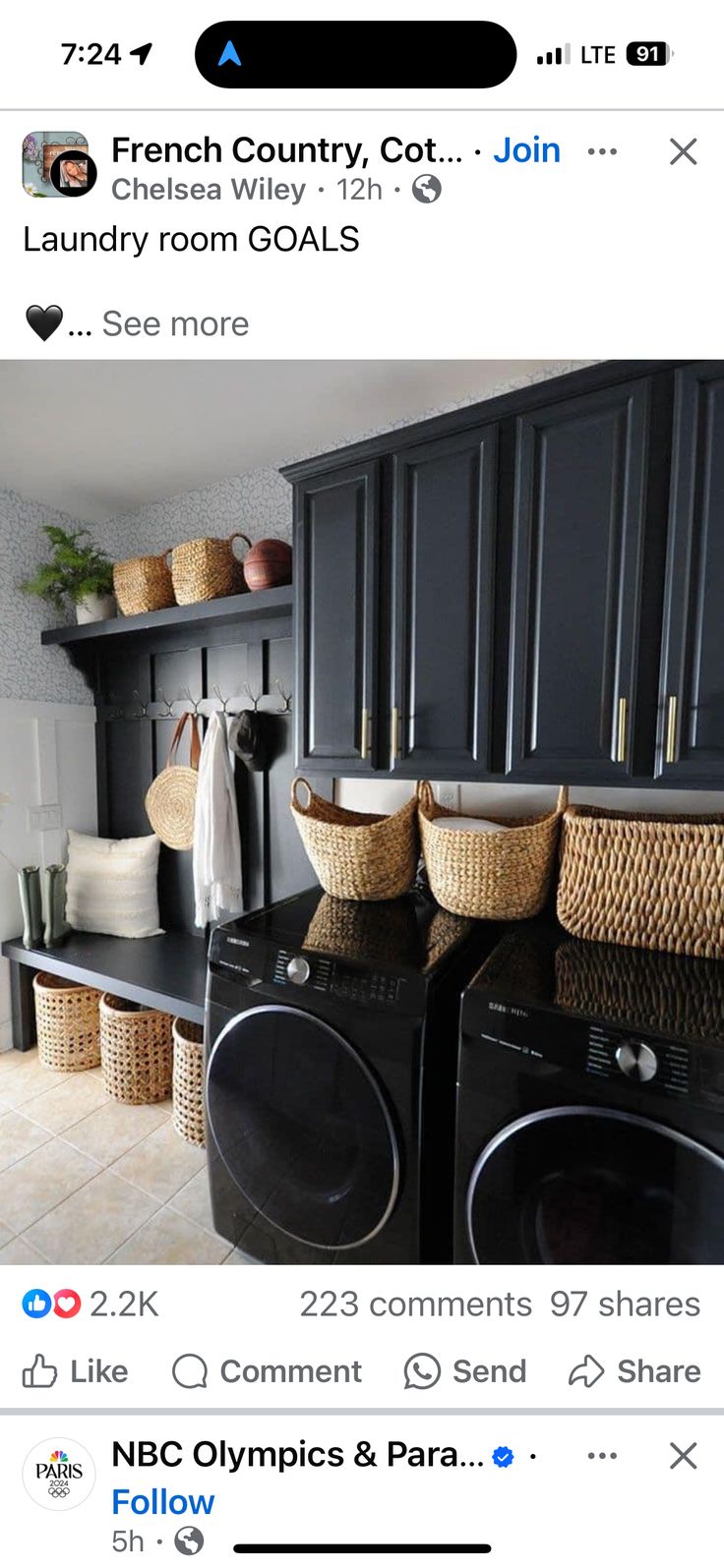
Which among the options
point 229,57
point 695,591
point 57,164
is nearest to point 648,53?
point 229,57

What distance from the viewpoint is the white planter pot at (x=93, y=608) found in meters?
2.36

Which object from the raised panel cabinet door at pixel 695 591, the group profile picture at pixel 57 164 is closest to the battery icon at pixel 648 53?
the group profile picture at pixel 57 164

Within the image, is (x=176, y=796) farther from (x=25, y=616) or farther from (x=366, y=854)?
(x=366, y=854)

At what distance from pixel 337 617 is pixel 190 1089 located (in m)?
1.59

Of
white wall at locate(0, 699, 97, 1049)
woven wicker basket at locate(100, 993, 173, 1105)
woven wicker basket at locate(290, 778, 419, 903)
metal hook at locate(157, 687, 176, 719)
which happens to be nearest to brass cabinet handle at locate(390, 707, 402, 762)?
woven wicker basket at locate(290, 778, 419, 903)

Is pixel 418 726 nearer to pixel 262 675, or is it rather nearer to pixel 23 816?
pixel 262 675

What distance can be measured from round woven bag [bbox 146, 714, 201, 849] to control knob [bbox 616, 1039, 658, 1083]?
1.76 meters

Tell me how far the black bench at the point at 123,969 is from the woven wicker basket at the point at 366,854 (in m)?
0.61

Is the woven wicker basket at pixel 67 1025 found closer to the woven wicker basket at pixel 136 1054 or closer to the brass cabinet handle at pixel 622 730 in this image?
the woven wicker basket at pixel 136 1054

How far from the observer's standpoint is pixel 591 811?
148 centimetres

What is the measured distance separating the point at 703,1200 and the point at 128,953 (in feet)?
6.42
